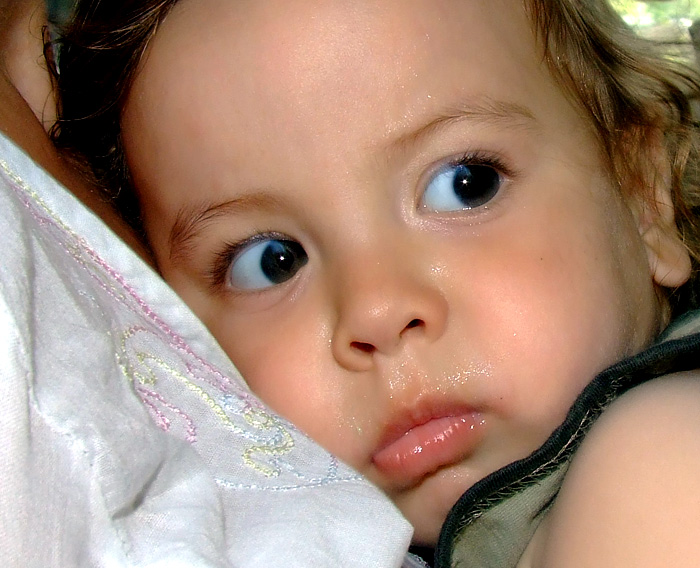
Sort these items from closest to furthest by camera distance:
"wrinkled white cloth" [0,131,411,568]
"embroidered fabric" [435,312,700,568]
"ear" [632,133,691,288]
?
"wrinkled white cloth" [0,131,411,568] < "embroidered fabric" [435,312,700,568] < "ear" [632,133,691,288]

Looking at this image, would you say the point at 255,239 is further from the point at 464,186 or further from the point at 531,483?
the point at 531,483

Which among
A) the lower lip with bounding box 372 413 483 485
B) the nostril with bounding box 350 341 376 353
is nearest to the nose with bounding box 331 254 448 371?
the nostril with bounding box 350 341 376 353

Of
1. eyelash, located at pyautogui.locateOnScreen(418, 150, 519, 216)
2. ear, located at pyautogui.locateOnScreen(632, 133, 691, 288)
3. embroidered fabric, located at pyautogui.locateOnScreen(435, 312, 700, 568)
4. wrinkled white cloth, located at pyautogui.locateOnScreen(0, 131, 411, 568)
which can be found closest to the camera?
wrinkled white cloth, located at pyautogui.locateOnScreen(0, 131, 411, 568)

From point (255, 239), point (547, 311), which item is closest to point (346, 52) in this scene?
point (255, 239)

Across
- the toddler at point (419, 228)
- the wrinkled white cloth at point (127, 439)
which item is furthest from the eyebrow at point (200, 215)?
the wrinkled white cloth at point (127, 439)

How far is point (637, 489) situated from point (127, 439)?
1.29ft

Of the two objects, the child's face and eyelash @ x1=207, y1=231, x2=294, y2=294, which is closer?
the child's face

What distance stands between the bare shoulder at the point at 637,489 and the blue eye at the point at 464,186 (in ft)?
1.15

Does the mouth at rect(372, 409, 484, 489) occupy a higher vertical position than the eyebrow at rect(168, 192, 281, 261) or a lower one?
lower

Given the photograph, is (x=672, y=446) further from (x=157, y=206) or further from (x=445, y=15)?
(x=157, y=206)

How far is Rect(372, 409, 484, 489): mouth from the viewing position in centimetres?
88

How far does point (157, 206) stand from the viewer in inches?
43.2

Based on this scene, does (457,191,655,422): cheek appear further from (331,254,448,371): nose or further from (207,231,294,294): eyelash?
(207,231,294,294): eyelash

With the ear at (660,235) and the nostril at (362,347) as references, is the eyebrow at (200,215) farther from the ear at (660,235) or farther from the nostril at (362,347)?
the ear at (660,235)
